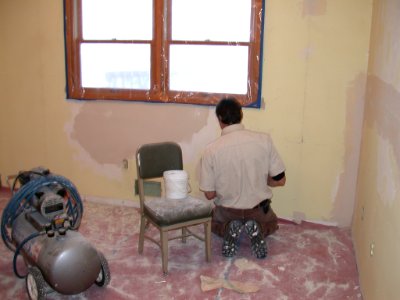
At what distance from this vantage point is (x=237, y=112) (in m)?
3.06

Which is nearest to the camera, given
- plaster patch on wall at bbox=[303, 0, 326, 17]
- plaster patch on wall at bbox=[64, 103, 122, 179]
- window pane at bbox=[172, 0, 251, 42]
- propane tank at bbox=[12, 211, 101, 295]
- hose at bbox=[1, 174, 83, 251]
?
propane tank at bbox=[12, 211, 101, 295]

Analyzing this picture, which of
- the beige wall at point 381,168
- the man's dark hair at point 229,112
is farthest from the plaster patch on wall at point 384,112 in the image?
the man's dark hair at point 229,112

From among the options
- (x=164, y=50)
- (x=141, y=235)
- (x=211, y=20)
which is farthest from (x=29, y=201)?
(x=211, y=20)

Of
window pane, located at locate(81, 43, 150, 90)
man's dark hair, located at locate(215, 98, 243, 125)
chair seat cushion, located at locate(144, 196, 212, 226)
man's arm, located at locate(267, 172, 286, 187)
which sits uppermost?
window pane, located at locate(81, 43, 150, 90)

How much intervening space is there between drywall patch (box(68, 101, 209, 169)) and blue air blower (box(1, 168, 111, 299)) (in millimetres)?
1371

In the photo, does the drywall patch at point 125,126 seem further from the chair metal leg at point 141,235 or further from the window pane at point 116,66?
the chair metal leg at point 141,235

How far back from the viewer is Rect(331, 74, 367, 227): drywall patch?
3.44 meters

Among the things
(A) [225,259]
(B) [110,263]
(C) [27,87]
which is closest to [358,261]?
(A) [225,259]

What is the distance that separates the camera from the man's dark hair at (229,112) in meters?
3.05

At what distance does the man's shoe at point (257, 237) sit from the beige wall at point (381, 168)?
656 millimetres

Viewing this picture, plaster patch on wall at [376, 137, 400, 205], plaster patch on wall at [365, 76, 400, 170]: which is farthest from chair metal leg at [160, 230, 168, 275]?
plaster patch on wall at [365, 76, 400, 170]

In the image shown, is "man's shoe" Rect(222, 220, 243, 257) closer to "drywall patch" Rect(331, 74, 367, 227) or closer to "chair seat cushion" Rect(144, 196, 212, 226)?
"chair seat cushion" Rect(144, 196, 212, 226)

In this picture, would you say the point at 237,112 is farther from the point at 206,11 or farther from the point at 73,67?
the point at 73,67

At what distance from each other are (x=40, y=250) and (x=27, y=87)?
2445mm
